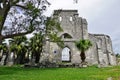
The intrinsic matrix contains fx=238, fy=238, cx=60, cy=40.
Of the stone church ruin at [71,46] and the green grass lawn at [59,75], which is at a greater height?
the stone church ruin at [71,46]

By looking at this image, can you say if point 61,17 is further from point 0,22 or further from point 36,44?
point 0,22

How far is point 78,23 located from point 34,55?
14.5 m

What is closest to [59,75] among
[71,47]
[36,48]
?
[71,47]

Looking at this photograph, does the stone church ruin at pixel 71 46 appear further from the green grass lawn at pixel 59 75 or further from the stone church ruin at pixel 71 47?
the green grass lawn at pixel 59 75

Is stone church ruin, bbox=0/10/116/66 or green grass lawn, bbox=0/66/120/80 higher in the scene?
stone church ruin, bbox=0/10/116/66

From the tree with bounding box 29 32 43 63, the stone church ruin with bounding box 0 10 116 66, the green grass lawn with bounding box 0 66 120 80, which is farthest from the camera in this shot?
the tree with bounding box 29 32 43 63

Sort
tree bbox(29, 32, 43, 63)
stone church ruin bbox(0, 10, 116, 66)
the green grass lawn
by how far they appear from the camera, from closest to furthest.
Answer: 1. the green grass lawn
2. stone church ruin bbox(0, 10, 116, 66)
3. tree bbox(29, 32, 43, 63)

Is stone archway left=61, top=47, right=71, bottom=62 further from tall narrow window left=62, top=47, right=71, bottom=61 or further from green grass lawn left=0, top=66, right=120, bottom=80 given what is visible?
green grass lawn left=0, top=66, right=120, bottom=80

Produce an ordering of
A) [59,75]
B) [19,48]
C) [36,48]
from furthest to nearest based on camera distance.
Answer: [36,48] → [19,48] → [59,75]

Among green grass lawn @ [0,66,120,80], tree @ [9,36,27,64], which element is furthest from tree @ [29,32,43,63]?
green grass lawn @ [0,66,120,80]

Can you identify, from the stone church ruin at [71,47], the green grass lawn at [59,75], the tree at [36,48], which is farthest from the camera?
the tree at [36,48]

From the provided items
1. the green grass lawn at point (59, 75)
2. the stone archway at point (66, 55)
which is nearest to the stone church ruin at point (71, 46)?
the stone archway at point (66, 55)

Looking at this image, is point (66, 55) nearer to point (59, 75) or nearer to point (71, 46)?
point (71, 46)

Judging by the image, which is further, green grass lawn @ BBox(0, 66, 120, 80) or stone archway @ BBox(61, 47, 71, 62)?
stone archway @ BBox(61, 47, 71, 62)
